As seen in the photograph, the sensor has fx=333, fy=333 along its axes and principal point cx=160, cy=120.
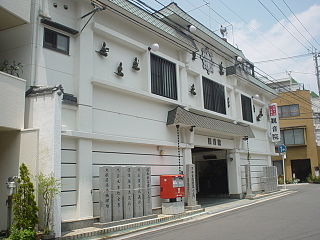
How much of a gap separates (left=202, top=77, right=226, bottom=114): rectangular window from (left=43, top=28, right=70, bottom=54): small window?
31.8 ft

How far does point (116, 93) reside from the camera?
1333cm

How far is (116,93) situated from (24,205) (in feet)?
19.2

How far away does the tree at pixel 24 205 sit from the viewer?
8773mm

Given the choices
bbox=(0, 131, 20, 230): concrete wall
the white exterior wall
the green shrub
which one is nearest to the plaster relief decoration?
the white exterior wall

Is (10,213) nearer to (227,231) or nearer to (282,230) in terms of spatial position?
(227,231)

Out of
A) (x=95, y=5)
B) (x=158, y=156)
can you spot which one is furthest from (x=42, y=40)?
(x=158, y=156)

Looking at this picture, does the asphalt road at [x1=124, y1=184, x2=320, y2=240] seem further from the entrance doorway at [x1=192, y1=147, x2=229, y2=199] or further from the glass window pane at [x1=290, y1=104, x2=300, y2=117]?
the glass window pane at [x1=290, y1=104, x2=300, y2=117]

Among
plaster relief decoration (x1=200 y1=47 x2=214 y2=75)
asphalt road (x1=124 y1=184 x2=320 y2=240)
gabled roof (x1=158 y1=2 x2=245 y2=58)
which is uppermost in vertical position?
gabled roof (x1=158 y1=2 x2=245 y2=58)

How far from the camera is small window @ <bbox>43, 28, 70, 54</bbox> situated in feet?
36.5

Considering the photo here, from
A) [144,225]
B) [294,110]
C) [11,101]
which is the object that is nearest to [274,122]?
[294,110]

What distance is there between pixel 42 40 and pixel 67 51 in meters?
1.02

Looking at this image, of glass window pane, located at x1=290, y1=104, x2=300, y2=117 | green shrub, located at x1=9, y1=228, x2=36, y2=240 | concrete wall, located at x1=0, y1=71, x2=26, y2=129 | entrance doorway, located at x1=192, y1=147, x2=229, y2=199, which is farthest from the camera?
glass window pane, located at x1=290, y1=104, x2=300, y2=117

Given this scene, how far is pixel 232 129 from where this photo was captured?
20.4m

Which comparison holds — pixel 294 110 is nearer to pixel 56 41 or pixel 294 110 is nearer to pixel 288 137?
pixel 288 137
